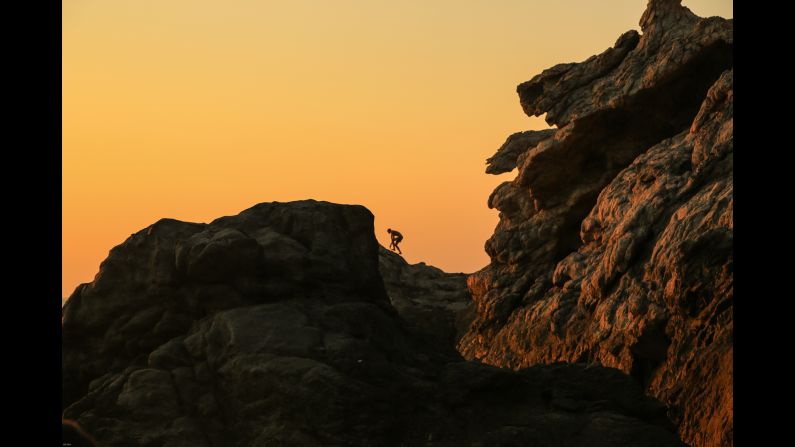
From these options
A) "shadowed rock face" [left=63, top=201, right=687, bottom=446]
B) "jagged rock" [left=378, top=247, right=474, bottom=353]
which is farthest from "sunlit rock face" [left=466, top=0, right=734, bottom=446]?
"shadowed rock face" [left=63, top=201, right=687, bottom=446]

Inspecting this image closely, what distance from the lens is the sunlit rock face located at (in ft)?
134

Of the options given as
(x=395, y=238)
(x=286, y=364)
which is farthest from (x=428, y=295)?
(x=286, y=364)

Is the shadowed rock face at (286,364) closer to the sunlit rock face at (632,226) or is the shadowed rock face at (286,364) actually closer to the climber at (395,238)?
the sunlit rock face at (632,226)

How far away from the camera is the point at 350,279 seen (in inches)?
1405

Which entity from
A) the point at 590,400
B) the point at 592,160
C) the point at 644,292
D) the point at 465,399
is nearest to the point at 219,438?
the point at 465,399

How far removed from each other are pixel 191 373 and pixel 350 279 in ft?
22.8

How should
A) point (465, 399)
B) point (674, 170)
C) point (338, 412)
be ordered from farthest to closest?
point (674, 170) < point (465, 399) < point (338, 412)

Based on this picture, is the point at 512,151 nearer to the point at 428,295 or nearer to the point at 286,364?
the point at 428,295

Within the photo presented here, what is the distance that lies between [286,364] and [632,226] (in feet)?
85.5

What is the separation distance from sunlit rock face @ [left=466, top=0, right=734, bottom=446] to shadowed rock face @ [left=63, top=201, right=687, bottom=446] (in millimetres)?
8518

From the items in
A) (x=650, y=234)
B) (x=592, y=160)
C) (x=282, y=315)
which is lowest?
(x=282, y=315)

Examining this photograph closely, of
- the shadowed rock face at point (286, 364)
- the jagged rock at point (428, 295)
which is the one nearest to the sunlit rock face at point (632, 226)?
the jagged rock at point (428, 295)

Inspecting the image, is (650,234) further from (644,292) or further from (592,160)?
(592,160)

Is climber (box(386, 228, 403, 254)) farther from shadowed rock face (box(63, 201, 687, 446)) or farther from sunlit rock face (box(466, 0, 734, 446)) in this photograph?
shadowed rock face (box(63, 201, 687, 446))
